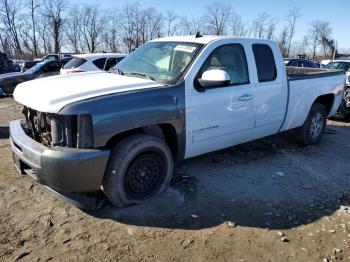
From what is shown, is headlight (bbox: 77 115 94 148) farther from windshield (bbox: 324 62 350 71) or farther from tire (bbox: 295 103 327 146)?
windshield (bbox: 324 62 350 71)

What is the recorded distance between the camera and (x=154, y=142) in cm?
406

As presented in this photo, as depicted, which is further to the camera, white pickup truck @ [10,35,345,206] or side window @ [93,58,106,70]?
side window @ [93,58,106,70]

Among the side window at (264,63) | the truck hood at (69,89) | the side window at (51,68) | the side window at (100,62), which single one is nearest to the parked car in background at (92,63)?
the side window at (100,62)

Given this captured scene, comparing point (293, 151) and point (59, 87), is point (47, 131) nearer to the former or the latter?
point (59, 87)

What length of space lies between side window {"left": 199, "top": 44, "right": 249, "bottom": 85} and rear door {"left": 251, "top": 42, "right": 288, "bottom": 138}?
238 millimetres

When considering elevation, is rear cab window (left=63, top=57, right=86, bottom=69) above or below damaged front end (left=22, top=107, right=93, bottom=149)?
above

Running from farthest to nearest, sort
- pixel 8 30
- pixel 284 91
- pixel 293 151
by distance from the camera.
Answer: pixel 8 30
pixel 293 151
pixel 284 91

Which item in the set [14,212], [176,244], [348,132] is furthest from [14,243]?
[348,132]

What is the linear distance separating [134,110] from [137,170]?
27.7 inches

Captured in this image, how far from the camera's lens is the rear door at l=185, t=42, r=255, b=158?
4387 mm

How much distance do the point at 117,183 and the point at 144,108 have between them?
83 cm

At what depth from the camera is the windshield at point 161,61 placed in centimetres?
445

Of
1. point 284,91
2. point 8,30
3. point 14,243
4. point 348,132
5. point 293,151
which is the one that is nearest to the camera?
point 14,243

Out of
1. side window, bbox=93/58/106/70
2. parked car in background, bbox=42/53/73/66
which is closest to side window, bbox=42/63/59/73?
parked car in background, bbox=42/53/73/66
